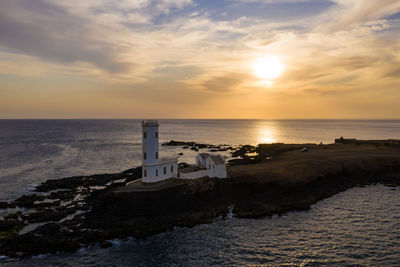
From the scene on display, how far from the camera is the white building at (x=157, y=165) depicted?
40906 millimetres

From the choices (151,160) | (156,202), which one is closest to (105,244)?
(156,202)

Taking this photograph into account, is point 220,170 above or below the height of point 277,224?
above

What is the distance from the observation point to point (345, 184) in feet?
162

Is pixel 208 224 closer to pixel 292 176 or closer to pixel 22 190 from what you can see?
pixel 292 176

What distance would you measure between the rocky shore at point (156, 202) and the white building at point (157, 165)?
163cm

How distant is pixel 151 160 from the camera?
41.0 metres

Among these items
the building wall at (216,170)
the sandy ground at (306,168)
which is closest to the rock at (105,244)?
the building wall at (216,170)

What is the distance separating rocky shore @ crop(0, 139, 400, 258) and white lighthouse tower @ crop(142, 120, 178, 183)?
218 centimetres

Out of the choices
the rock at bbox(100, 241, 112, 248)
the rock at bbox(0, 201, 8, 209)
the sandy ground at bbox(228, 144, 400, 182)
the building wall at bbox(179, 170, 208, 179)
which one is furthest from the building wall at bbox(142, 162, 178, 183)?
the rock at bbox(0, 201, 8, 209)

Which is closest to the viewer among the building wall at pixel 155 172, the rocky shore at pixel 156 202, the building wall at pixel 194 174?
the rocky shore at pixel 156 202

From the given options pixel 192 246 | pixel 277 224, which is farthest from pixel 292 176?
pixel 192 246

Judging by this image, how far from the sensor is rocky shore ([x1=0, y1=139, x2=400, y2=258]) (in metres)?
30.1

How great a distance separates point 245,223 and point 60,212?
25779 millimetres

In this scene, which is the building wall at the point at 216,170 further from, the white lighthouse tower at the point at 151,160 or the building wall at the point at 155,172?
the white lighthouse tower at the point at 151,160
